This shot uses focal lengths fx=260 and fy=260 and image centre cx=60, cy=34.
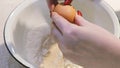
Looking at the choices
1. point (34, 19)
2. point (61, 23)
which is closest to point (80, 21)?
point (61, 23)

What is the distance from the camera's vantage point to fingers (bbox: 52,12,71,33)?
49 cm

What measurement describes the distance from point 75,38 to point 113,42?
0.07 m

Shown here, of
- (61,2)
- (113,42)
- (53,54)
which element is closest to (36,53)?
(53,54)

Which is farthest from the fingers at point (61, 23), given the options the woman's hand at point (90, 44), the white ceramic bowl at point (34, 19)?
the white ceramic bowl at point (34, 19)

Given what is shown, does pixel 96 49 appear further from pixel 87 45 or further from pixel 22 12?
pixel 22 12

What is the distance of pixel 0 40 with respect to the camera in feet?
2.50

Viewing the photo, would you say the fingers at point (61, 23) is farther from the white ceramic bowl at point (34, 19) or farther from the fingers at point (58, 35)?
the white ceramic bowl at point (34, 19)

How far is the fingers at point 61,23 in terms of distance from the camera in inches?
19.2

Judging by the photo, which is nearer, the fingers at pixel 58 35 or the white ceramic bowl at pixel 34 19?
the fingers at pixel 58 35

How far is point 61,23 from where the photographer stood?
1.62ft

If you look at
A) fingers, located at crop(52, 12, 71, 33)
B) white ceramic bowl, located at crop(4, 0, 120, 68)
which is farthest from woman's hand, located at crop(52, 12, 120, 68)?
white ceramic bowl, located at crop(4, 0, 120, 68)

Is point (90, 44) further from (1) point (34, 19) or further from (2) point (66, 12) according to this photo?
(1) point (34, 19)

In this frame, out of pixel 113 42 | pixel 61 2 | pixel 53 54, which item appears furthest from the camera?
pixel 53 54

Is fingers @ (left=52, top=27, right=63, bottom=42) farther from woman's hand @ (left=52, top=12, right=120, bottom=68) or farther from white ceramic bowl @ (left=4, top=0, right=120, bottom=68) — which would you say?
white ceramic bowl @ (left=4, top=0, right=120, bottom=68)
